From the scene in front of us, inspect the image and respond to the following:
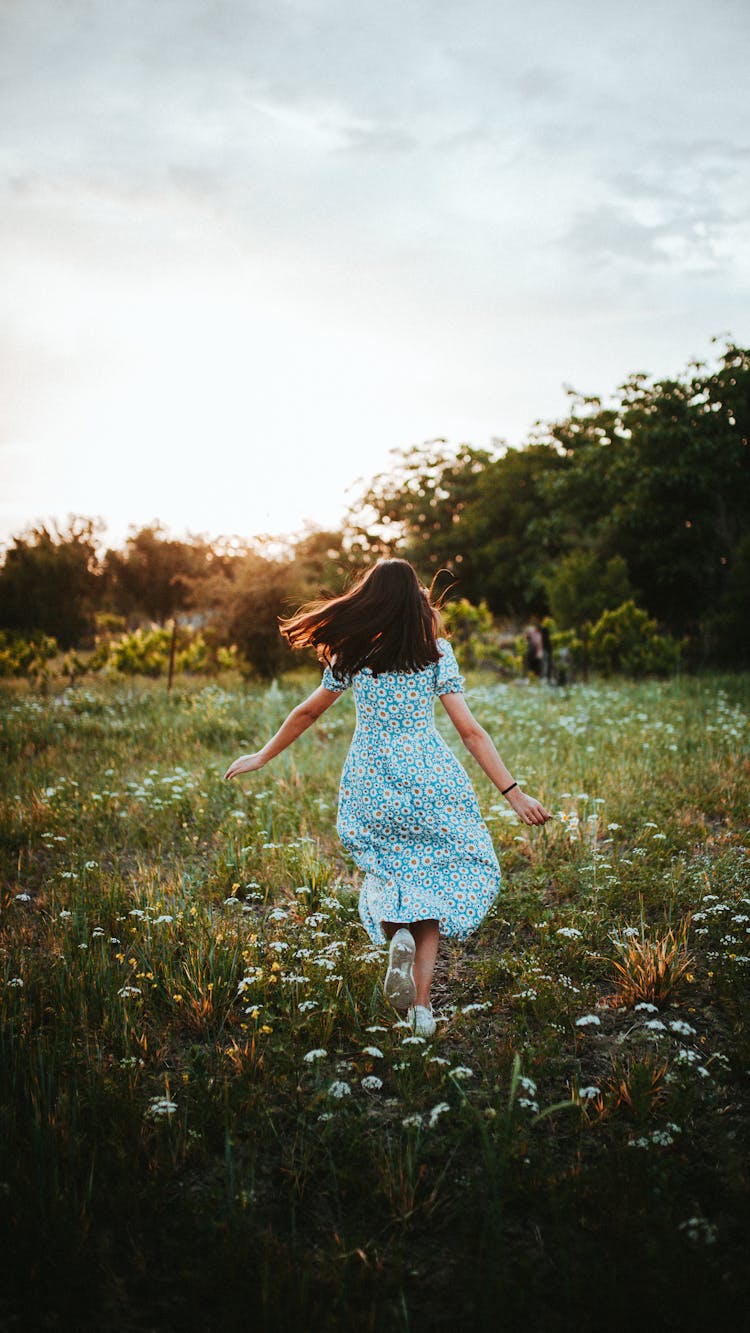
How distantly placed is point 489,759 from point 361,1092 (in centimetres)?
136

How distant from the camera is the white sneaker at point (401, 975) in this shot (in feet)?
10.1

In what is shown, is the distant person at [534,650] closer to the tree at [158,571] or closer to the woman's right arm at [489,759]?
the tree at [158,571]

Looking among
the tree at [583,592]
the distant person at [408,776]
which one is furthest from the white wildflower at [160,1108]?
the tree at [583,592]

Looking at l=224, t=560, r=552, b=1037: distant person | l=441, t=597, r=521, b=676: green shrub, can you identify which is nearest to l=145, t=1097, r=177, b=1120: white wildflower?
l=224, t=560, r=552, b=1037: distant person

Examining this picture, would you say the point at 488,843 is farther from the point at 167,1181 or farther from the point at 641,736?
the point at 641,736

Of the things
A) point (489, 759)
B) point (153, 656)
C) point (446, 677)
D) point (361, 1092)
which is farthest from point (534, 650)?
point (361, 1092)

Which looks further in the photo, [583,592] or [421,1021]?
[583,592]

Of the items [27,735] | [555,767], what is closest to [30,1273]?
[555,767]

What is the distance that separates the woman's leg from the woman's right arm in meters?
0.61

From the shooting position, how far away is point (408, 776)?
329cm

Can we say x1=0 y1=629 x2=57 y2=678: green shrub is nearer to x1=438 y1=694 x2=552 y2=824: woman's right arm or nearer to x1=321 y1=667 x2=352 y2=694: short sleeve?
x1=321 y1=667 x2=352 y2=694: short sleeve

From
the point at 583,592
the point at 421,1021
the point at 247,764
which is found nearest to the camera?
the point at 421,1021

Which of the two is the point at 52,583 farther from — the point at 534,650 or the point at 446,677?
the point at 446,677

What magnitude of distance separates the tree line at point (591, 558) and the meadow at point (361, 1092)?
35.3 ft
